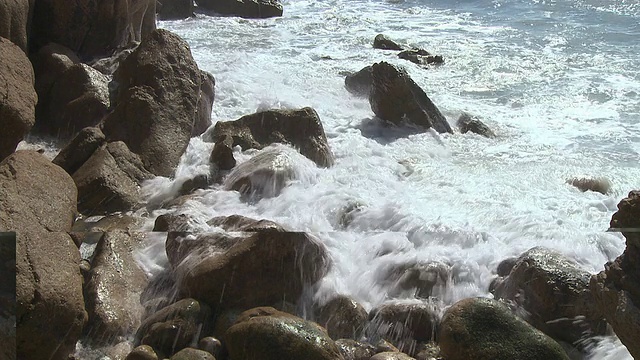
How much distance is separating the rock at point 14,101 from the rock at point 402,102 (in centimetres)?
538

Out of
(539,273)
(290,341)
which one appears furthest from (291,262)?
(539,273)

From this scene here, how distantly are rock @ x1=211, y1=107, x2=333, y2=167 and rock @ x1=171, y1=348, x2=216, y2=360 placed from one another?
421 centimetres

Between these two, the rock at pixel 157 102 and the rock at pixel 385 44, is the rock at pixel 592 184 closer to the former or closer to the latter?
the rock at pixel 157 102

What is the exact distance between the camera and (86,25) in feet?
34.3

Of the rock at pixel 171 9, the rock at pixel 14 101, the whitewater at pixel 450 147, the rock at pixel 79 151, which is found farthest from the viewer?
the rock at pixel 171 9

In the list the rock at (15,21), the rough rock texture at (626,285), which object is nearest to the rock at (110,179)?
the rock at (15,21)

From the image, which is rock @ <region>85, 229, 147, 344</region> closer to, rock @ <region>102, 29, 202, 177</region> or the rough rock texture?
rock @ <region>102, 29, 202, 177</region>

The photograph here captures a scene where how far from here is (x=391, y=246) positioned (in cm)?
665

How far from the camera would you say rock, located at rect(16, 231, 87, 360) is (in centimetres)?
425

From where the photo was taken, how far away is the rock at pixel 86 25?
10.0 meters

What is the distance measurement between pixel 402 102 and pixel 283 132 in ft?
8.94

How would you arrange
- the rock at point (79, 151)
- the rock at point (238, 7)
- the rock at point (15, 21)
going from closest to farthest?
the rock at point (79, 151) < the rock at point (15, 21) < the rock at point (238, 7)

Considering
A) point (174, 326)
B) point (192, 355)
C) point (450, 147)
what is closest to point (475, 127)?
point (450, 147)

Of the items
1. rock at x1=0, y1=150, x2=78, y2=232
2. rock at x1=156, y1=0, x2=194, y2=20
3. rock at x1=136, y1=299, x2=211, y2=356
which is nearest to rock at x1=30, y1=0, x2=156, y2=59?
rock at x1=0, y1=150, x2=78, y2=232
